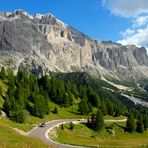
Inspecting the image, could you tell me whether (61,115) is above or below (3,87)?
below

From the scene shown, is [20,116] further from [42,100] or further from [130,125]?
[130,125]

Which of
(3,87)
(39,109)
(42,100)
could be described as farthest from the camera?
(3,87)

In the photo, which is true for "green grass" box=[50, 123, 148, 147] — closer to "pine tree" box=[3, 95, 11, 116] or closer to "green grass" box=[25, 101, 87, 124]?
"green grass" box=[25, 101, 87, 124]

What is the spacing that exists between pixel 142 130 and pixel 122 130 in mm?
11594

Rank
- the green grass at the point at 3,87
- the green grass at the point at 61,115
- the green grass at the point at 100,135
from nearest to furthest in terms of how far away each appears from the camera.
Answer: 1. the green grass at the point at 100,135
2. the green grass at the point at 61,115
3. the green grass at the point at 3,87

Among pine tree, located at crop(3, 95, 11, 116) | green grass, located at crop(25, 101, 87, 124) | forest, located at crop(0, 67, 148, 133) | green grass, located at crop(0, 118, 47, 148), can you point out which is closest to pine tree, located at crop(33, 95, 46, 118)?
forest, located at crop(0, 67, 148, 133)

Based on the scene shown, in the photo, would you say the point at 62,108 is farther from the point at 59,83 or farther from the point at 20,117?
the point at 20,117

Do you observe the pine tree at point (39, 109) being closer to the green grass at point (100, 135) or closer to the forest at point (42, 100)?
the forest at point (42, 100)

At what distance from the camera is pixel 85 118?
158500 millimetres

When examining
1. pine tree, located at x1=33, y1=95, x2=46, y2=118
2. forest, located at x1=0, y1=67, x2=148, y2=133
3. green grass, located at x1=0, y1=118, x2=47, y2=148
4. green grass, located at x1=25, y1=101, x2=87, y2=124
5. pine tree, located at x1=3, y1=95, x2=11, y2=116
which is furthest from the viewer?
pine tree, located at x1=33, y1=95, x2=46, y2=118

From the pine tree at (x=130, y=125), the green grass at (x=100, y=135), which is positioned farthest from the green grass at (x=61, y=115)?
the pine tree at (x=130, y=125)

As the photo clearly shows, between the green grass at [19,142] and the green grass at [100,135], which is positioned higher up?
the green grass at [19,142]

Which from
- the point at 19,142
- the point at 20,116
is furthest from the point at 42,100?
the point at 19,142

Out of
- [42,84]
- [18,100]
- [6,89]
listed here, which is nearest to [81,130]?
[18,100]
